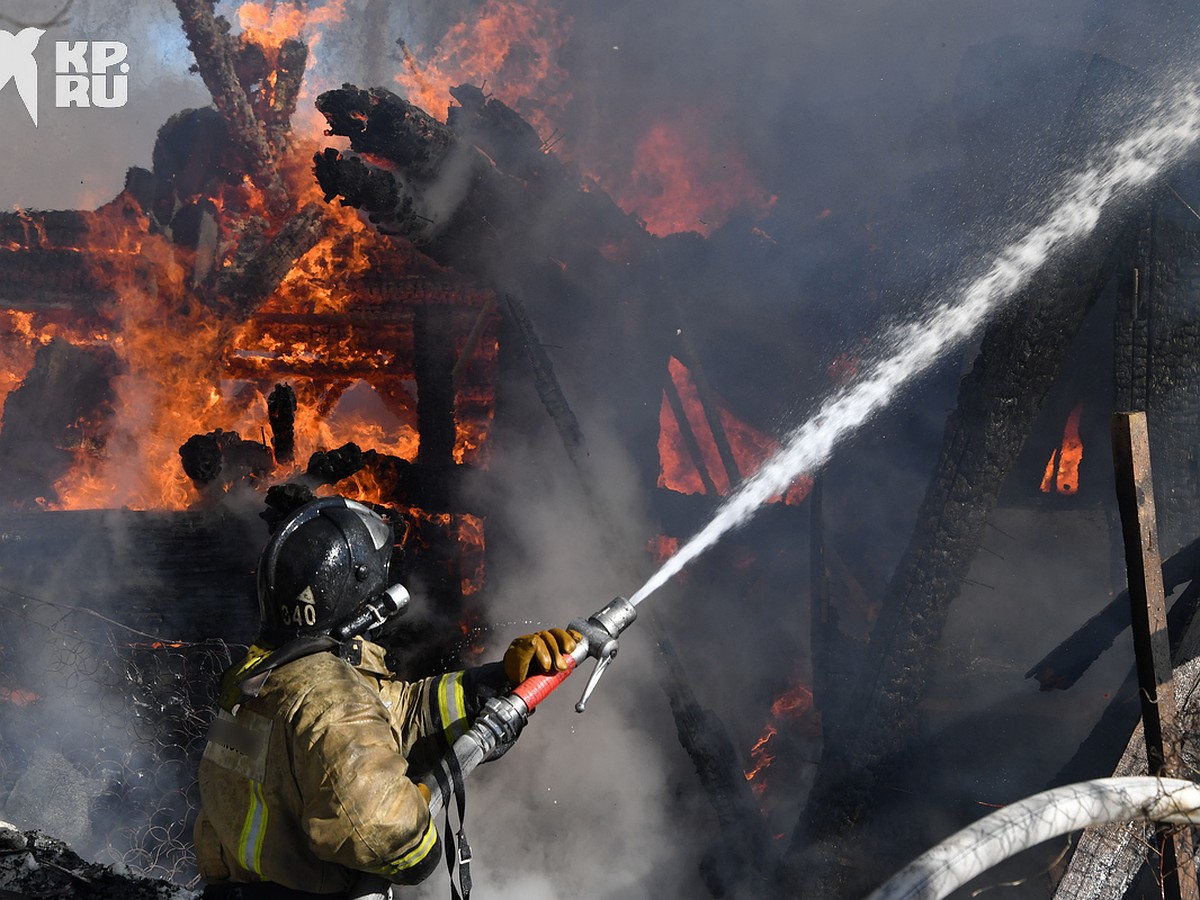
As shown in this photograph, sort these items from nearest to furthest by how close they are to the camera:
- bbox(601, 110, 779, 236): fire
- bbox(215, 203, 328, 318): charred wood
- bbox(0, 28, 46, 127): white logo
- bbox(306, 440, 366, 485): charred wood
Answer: bbox(306, 440, 366, 485): charred wood < bbox(601, 110, 779, 236): fire < bbox(215, 203, 328, 318): charred wood < bbox(0, 28, 46, 127): white logo

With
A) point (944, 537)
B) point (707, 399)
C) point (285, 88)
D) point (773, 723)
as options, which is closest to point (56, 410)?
point (285, 88)

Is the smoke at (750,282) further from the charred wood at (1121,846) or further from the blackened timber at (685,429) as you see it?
the charred wood at (1121,846)

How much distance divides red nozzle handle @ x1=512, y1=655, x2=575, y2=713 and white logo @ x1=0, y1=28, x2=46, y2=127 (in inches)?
427

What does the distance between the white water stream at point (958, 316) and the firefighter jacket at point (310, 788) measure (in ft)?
5.58

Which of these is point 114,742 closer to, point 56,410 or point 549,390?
point 549,390

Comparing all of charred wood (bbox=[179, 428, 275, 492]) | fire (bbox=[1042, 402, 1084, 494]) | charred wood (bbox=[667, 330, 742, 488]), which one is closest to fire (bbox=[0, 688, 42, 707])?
charred wood (bbox=[179, 428, 275, 492])

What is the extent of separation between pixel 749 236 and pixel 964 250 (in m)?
2.19

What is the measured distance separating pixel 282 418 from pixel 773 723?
17.2ft

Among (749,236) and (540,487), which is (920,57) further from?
(540,487)

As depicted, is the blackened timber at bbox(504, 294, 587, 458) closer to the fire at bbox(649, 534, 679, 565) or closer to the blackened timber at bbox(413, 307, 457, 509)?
the blackened timber at bbox(413, 307, 457, 509)

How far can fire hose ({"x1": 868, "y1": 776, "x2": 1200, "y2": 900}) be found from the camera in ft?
10.3

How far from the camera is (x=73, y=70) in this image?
10.1 meters

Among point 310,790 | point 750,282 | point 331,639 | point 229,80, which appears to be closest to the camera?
point 310,790

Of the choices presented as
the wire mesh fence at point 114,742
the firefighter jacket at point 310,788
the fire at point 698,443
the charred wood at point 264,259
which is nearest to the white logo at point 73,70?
the charred wood at point 264,259
